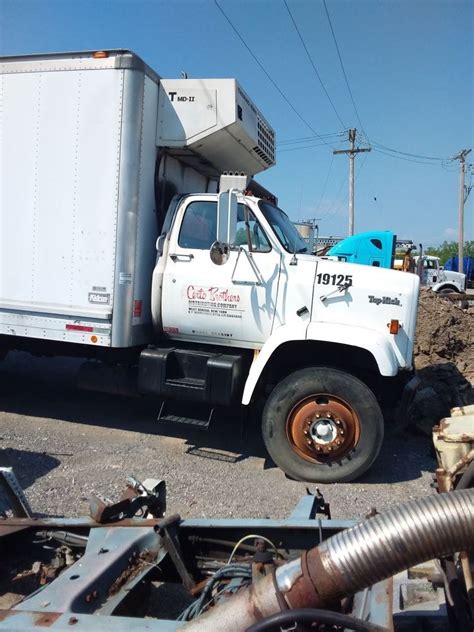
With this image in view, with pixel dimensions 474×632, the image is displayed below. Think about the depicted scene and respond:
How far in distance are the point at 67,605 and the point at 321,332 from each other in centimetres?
355

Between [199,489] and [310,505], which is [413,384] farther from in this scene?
[310,505]

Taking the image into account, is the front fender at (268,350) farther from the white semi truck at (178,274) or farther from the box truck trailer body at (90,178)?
the box truck trailer body at (90,178)

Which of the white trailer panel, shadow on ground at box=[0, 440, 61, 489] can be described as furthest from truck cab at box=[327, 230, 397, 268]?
shadow on ground at box=[0, 440, 61, 489]

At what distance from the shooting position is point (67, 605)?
7.30 feet

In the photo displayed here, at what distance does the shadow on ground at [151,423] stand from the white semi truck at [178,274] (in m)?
0.58

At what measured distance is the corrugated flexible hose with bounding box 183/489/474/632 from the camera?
6.16ft

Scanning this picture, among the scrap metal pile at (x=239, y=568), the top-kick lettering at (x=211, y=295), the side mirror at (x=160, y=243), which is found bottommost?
the scrap metal pile at (x=239, y=568)

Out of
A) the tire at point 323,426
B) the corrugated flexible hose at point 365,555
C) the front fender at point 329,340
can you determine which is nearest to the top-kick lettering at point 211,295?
the front fender at point 329,340

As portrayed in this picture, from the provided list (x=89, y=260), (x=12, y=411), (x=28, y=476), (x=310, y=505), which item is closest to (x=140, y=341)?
(x=89, y=260)

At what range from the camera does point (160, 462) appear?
5.53 m

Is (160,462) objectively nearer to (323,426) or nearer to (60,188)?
(323,426)

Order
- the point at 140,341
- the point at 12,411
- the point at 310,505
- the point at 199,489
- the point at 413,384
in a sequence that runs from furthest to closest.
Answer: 1. the point at 12,411
2. the point at 140,341
3. the point at 413,384
4. the point at 199,489
5. the point at 310,505

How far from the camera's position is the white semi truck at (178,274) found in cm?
531

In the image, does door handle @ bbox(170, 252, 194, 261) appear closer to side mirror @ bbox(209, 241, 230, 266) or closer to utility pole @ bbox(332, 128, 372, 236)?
side mirror @ bbox(209, 241, 230, 266)
